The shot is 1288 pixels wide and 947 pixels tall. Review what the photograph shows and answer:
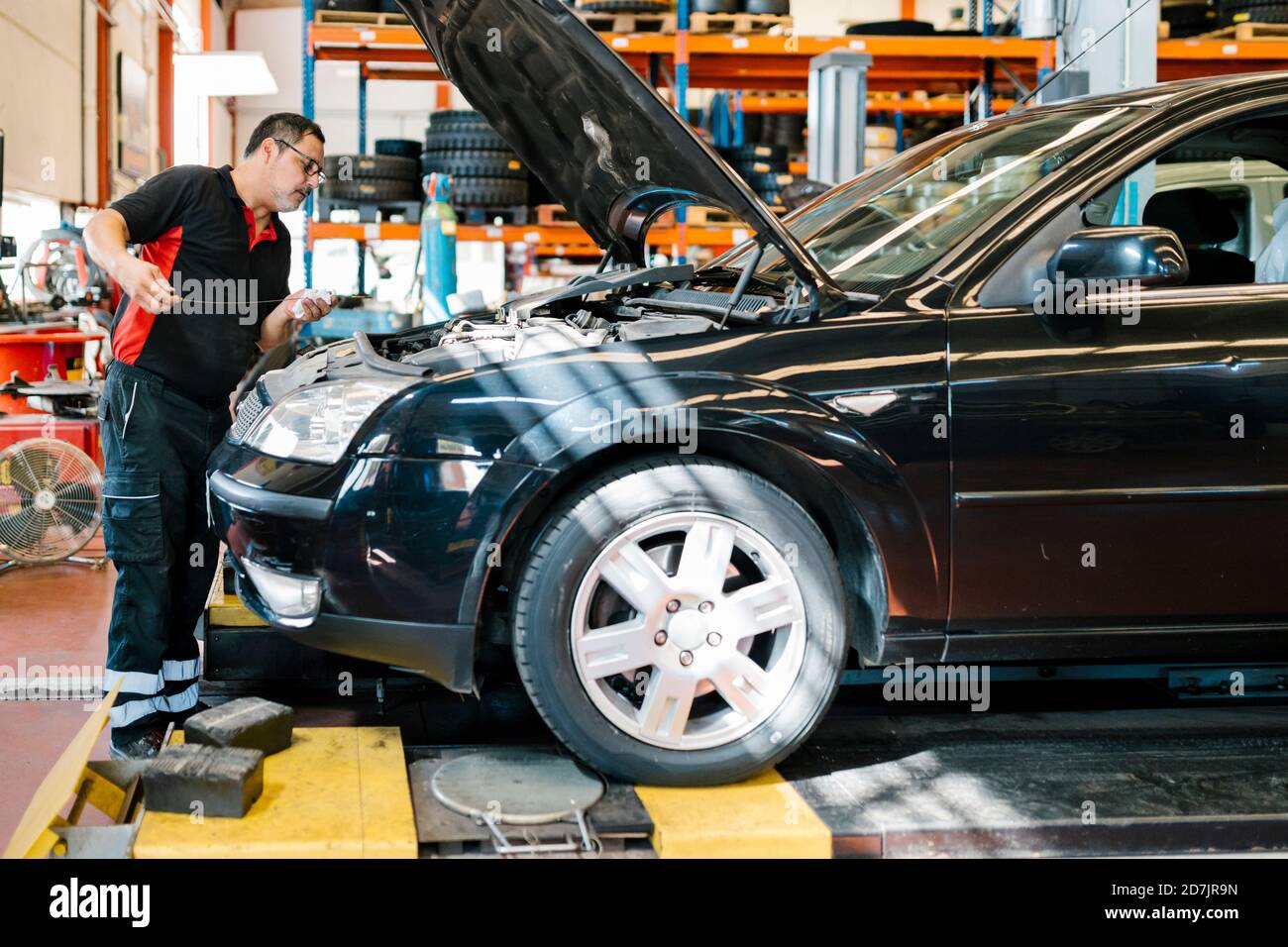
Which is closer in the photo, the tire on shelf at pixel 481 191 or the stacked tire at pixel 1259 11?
the tire on shelf at pixel 481 191

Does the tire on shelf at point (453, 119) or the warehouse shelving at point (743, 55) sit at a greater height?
the warehouse shelving at point (743, 55)

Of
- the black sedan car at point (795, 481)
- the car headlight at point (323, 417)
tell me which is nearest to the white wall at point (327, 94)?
the car headlight at point (323, 417)

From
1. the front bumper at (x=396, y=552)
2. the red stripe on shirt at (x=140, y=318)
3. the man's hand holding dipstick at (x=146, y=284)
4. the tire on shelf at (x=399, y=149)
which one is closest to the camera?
Answer: the front bumper at (x=396, y=552)

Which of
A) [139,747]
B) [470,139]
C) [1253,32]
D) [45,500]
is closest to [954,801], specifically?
[139,747]

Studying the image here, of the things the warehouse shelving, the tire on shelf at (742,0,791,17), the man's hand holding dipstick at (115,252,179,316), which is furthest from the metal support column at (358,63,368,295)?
the man's hand holding dipstick at (115,252,179,316)

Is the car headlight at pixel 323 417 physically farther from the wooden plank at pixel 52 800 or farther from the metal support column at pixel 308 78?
the metal support column at pixel 308 78

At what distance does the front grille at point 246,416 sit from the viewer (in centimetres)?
286

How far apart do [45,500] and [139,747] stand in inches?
116

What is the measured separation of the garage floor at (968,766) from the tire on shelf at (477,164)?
17.7ft

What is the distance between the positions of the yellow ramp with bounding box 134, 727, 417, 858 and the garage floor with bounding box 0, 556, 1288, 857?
0.07m

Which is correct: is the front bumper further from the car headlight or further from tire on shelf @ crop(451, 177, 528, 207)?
tire on shelf @ crop(451, 177, 528, 207)

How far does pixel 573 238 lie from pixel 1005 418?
6.25 meters

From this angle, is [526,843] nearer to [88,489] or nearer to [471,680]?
[471,680]
